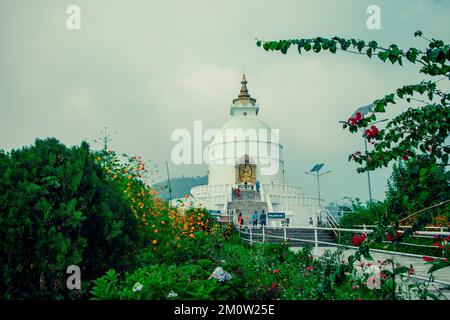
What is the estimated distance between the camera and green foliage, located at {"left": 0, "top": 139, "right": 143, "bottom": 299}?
13.9 feet

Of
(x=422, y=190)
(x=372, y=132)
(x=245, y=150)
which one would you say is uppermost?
(x=245, y=150)

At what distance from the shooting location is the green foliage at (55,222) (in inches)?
166

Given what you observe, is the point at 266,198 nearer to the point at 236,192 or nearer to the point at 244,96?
the point at 236,192

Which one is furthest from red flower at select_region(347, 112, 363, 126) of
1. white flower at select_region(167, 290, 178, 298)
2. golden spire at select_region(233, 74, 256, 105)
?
golden spire at select_region(233, 74, 256, 105)

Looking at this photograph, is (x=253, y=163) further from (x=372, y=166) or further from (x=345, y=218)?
(x=372, y=166)

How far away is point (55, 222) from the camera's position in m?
4.41

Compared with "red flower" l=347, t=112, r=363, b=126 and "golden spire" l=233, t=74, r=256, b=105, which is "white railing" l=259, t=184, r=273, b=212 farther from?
"red flower" l=347, t=112, r=363, b=126

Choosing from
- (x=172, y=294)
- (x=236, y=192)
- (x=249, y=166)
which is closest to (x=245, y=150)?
(x=249, y=166)

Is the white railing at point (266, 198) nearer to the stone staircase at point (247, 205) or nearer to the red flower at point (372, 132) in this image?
the stone staircase at point (247, 205)

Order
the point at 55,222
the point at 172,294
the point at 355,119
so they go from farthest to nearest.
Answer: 1. the point at 55,222
2. the point at 355,119
3. the point at 172,294

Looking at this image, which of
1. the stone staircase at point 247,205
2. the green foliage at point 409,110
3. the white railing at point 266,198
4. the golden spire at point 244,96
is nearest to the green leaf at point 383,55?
the green foliage at point 409,110

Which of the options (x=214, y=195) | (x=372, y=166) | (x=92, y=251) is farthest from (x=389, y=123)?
(x=214, y=195)

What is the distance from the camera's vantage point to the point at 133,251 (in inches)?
202
